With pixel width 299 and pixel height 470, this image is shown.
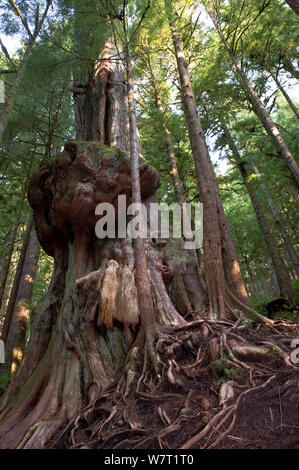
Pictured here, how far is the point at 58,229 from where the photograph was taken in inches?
227

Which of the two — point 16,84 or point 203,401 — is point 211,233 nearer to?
point 203,401

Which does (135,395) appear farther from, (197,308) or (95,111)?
(95,111)

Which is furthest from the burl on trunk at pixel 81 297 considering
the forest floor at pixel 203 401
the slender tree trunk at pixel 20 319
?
the slender tree trunk at pixel 20 319

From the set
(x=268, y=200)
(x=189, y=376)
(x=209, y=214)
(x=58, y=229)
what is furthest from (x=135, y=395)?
(x=268, y=200)

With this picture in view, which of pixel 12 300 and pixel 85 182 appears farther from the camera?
pixel 12 300

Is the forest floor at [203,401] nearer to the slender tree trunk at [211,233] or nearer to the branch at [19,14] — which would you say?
the slender tree trunk at [211,233]

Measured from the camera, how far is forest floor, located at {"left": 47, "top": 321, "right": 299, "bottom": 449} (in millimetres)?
2062

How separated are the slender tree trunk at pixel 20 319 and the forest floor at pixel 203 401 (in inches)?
209

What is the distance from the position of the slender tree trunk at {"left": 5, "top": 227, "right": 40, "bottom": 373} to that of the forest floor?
17.4ft

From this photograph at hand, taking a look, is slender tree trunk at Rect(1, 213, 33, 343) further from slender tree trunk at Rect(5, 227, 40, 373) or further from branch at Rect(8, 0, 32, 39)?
branch at Rect(8, 0, 32, 39)

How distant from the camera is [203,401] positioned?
8.32 ft

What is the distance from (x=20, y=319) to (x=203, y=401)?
6.82m

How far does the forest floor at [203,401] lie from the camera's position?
2.06 meters

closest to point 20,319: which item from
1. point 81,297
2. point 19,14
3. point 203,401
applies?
point 81,297
